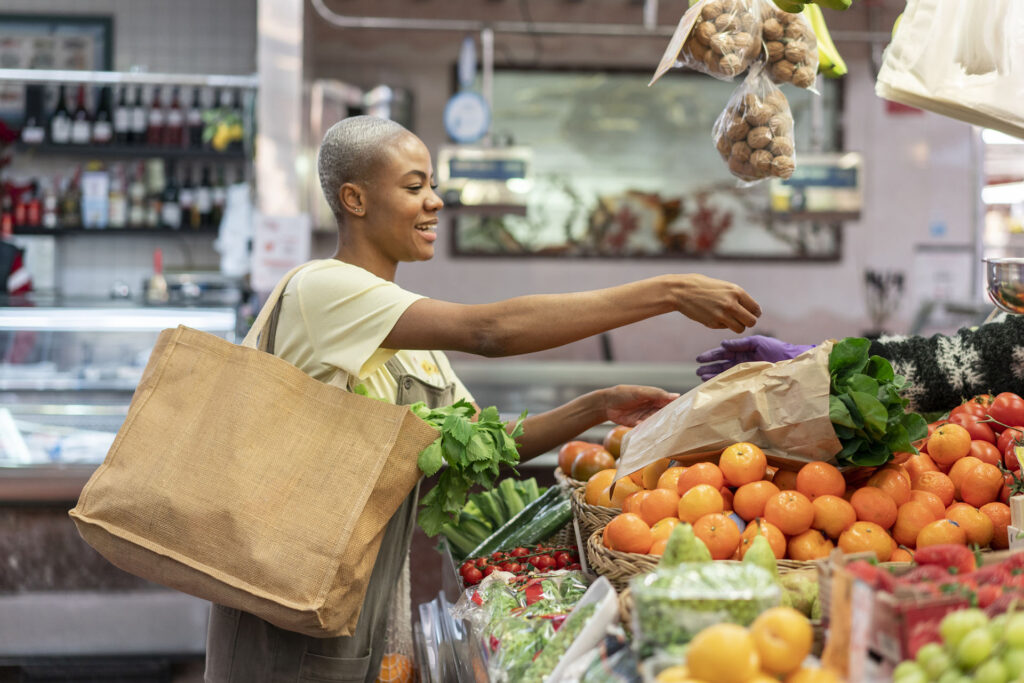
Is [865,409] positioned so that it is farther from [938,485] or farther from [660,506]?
[660,506]

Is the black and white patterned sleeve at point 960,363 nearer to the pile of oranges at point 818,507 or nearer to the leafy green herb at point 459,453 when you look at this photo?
the pile of oranges at point 818,507

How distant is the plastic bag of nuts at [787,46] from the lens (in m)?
2.27

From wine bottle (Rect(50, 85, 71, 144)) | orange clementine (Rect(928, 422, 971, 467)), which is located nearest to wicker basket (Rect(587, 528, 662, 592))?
orange clementine (Rect(928, 422, 971, 467))

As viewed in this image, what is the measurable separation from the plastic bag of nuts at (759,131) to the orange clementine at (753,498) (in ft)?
2.76

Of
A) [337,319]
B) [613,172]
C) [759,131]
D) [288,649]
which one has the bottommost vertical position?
[288,649]

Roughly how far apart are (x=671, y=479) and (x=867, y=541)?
359 millimetres

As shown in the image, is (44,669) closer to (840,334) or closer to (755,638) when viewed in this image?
(755,638)

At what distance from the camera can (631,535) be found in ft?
5.40

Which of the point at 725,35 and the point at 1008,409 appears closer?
the point at 1008,409

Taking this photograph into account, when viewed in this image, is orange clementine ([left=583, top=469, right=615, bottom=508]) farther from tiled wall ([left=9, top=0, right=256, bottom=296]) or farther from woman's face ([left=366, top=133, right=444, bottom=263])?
tiled wall ([left=9, top=0, right=256, bottom=296])

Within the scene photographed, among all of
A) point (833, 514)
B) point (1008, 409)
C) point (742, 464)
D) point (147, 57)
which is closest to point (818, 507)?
point (833, 514)

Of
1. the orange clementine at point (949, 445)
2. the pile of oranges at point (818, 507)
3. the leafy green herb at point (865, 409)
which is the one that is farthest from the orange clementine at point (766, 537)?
the orange clementine at point (949, 445)

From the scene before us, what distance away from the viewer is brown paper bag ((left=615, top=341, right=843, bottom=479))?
174cm

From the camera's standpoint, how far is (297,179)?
529 centimetres
